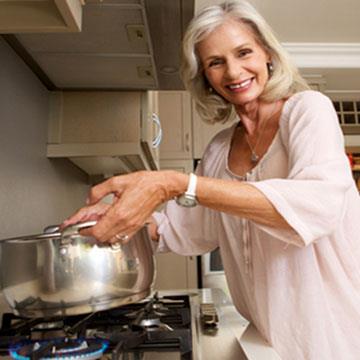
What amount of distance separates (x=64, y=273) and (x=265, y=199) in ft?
0.99

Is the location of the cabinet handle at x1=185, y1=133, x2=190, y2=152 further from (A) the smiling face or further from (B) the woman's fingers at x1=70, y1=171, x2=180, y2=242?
(B) the woman's fingers at x1=70, y1=171, x2=180, y2=242

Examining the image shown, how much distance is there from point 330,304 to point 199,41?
58cm

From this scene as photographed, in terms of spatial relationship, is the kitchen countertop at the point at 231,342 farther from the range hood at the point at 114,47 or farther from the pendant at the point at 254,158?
the range hood at the point at 114,47

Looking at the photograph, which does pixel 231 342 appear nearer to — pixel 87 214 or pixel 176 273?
pixel 87 214

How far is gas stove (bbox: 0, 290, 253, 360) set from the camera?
0.55m

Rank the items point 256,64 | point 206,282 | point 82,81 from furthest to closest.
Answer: point 206,282, point 82,81, point 256,64

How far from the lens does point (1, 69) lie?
819 mm

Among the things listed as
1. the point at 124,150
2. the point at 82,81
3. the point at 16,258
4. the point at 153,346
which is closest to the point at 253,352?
the point at 153,346

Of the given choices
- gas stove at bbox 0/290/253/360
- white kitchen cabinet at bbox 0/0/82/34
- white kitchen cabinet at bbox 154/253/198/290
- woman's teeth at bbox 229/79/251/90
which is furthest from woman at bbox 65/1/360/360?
white kitchen cabinet at bbox 154/253/198/290

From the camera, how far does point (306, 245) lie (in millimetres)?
588

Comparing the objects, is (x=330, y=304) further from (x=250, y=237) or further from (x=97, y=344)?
(x=97, y=344)

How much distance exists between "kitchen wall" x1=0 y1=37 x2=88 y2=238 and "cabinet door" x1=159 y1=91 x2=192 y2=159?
147 centimetres

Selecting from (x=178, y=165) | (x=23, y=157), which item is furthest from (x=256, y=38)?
(x=178, y=165)

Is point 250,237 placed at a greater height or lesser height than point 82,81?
lesser
